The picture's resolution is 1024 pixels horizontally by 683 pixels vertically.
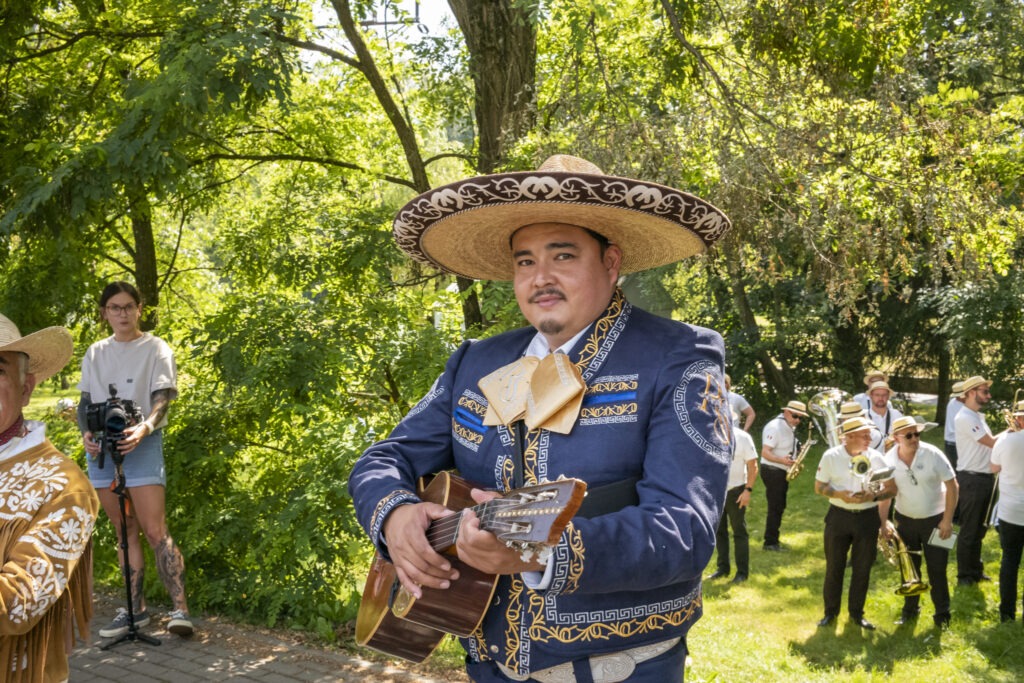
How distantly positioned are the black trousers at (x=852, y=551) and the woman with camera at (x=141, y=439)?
5071 mm

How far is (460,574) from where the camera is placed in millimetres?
2607

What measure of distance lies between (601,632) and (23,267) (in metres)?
7.03

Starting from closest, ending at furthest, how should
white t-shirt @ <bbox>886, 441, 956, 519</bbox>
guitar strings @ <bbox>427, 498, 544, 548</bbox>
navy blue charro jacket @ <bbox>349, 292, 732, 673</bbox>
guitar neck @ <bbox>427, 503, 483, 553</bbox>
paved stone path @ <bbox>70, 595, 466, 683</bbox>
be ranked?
guitar strings @ <bbox>427, 498, 544, 548</bbox> → navy blue charro jacket @ <bbox>349, 292, 732, 673</bbox> → guitar neck @ <bbox>427, 503, 483, 553</bbox> → paved stone path @ <bbox>70, 595, 466, 683</bbox> → white t-shirt @ <bbox>886, 441, 956, 519</bbox>

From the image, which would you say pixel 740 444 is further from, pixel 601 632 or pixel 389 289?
pixel 601 632

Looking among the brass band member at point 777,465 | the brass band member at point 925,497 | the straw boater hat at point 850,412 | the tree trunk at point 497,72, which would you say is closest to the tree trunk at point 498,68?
the tree trunk at point 497,72

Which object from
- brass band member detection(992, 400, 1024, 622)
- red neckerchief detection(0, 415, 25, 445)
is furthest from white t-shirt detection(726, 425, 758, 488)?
red neckerchief detection(0, 415, 25, 445)

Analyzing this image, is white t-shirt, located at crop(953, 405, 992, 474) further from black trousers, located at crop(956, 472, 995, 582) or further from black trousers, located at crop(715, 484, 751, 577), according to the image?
black trousers, located at crop(715, 484, 751, 577)

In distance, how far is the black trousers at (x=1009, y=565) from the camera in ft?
27.5

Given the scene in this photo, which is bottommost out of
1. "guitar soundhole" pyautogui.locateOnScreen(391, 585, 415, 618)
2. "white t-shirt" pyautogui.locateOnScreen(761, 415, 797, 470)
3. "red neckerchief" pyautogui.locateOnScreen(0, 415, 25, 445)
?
"white t-shirt" pyautogui.locateOnScreen(761, 415, 797, 470)

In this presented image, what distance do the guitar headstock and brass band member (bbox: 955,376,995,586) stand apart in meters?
8.57

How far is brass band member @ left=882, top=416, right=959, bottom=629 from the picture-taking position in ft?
27.8

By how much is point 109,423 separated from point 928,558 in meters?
6.38

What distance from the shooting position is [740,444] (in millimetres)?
9945

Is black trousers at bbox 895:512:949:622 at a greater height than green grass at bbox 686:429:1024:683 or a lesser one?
greater
